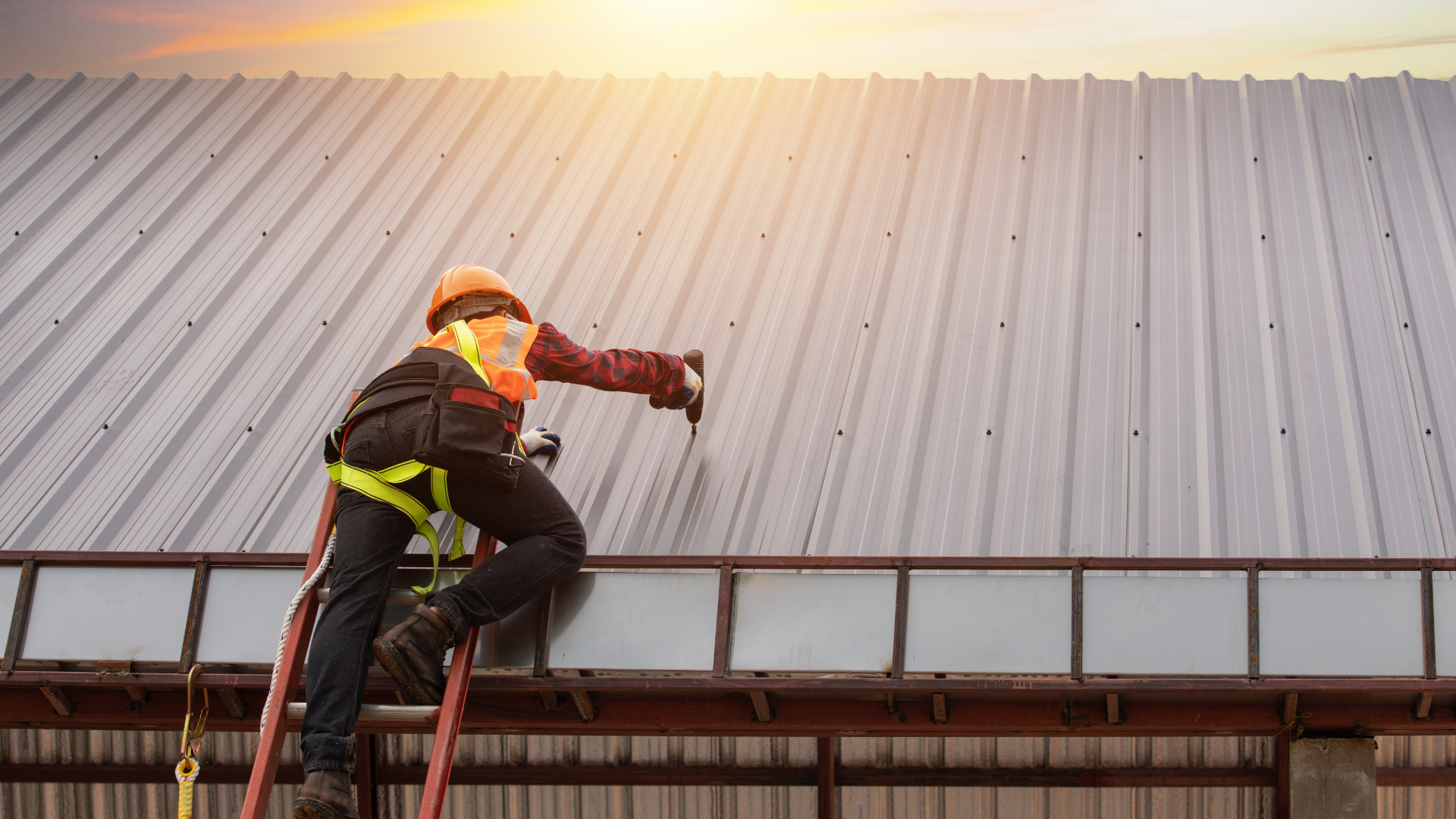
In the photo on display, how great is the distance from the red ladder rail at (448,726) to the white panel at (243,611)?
113 cm

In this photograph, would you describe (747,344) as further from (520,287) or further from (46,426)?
(46,426)

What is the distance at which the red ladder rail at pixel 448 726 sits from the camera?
4094 mm

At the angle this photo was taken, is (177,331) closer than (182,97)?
Yes

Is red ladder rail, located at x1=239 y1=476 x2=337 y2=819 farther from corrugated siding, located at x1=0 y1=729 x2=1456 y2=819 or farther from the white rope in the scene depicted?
corrugated siding, located at x1=0 y1=729 x2=1456 y2=819

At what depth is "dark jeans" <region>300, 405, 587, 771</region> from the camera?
4219 mm

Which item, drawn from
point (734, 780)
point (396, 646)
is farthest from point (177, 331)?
point (734, 780)

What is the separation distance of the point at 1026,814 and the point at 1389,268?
493cm

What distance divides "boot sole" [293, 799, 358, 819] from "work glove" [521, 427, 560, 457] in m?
2.41

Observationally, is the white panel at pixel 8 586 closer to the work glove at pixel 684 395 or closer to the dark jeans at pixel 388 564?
the dark jeans at pixel 388 564

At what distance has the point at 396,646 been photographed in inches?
165

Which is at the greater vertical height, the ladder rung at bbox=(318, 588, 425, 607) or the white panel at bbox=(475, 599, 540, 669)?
the ladder rung at bbox=(318, 588, 425, 607)

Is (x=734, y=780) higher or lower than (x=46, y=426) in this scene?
lower

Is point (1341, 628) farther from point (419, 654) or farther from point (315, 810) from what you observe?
point (315, 810)

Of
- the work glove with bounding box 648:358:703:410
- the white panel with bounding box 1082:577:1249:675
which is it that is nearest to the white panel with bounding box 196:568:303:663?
the work glove with bounding box 648:358:703:410
